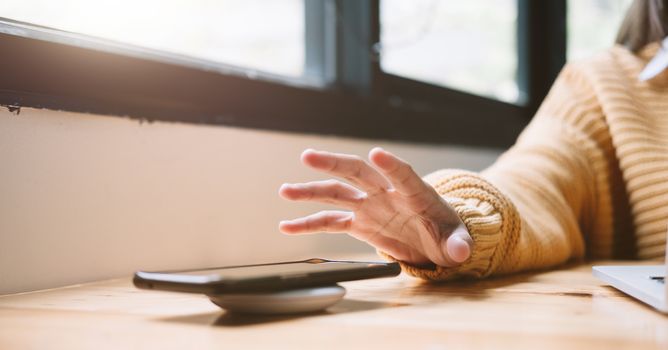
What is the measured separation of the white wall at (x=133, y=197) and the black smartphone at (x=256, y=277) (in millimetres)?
274

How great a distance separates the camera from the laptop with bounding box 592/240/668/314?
0.48 metres

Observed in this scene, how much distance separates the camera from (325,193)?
638 millimetres

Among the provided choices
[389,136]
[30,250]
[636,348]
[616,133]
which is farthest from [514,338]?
[389,136]

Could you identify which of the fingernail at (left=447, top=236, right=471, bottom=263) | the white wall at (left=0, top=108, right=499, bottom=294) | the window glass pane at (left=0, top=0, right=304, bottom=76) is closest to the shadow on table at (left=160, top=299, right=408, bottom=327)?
the fingernail at (left=447, top=236, right=471, bottom=263)

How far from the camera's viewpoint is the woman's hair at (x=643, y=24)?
1132mm

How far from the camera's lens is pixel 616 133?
1.05 m

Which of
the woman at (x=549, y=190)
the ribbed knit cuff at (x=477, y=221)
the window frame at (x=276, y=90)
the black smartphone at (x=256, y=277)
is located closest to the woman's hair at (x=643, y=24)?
the woman at (x=549, y=190)

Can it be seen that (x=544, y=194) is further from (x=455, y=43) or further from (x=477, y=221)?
(x=455, y=43)

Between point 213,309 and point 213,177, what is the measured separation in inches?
16.0

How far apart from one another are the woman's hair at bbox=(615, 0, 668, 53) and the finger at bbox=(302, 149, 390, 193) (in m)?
0.75

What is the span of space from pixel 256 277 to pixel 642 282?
320 millimetres

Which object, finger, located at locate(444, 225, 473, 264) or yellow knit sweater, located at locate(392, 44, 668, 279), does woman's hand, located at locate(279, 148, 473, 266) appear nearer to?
finger, located at locate(444, 225, 473, 264)

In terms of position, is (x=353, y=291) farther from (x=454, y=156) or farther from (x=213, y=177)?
(x=454, y=156)

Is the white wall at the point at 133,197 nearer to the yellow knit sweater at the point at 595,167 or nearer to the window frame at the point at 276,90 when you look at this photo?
the window frame at the point at 276,90
